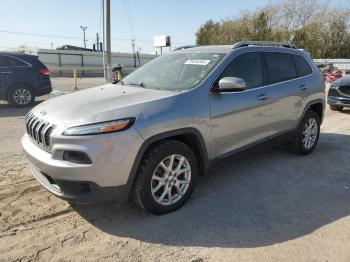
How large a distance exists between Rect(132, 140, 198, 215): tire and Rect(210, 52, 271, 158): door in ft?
1.43

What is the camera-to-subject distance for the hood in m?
3.45

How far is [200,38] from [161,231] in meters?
61.8

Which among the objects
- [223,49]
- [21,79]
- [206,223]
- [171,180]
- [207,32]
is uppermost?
[207,32]

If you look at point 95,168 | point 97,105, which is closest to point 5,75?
point 97,105

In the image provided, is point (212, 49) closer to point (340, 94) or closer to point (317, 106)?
point (317, 106)

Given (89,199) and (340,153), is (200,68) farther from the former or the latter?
(340,153)

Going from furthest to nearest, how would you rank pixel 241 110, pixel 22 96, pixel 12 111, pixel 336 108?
1. pixel 22 96
2. pixel 336 108
3. pixel 12 111
4. pixel 241 110

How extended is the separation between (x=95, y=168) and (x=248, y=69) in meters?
2.52

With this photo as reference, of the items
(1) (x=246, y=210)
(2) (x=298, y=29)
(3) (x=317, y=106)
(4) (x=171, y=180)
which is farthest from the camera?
(2) (x=298, y=29)

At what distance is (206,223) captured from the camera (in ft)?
12.3

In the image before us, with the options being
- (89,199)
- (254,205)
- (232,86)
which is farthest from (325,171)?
(89,199)

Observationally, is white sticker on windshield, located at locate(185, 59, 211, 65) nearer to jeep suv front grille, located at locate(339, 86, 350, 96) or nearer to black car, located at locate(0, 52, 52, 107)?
jeep suv front grille, located at locate(339, 86, 350, 96)

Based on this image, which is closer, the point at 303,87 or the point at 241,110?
the point at 241,110

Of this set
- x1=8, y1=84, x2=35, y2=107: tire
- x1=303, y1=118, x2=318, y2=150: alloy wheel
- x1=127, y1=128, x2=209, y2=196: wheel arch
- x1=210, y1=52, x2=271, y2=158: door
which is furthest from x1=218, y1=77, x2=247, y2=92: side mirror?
x1=8, y1=84, x2=35, y2=107: tire
